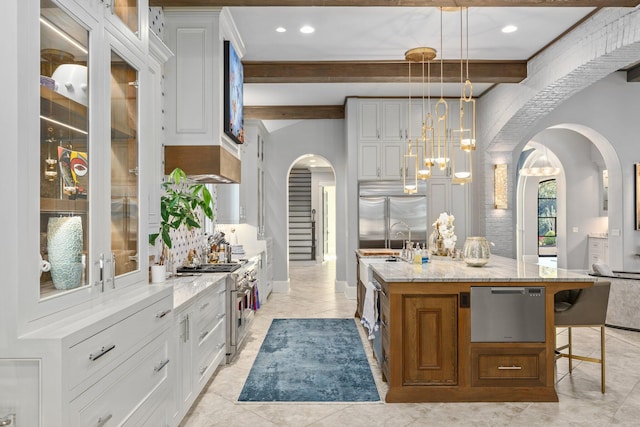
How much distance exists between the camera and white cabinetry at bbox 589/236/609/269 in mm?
8500

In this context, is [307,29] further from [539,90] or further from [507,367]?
[507,367]

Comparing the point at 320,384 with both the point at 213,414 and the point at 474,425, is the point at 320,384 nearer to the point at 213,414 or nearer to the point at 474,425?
the point at 213,414

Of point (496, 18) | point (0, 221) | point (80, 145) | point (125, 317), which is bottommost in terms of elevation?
point (125, 317)

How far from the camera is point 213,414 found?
9.79 ft

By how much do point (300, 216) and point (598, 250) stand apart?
24.3 feet

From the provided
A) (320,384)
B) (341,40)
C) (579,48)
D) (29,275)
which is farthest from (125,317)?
(579,48)

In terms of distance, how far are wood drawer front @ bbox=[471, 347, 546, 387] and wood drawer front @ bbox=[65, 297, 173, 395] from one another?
2.19 m

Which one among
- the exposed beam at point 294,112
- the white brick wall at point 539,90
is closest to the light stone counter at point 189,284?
the white brick wall at point 539,90

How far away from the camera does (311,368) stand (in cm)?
386

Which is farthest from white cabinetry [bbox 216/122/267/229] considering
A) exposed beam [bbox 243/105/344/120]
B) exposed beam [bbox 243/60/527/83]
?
exposed beam [bbox 243/60/527/83]

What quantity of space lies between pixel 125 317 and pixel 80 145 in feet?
2.34

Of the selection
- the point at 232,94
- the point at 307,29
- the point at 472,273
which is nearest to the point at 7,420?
the point at 472,273

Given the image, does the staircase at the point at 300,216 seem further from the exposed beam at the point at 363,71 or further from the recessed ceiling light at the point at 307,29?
the recessed ceiling light at the point at 307,29

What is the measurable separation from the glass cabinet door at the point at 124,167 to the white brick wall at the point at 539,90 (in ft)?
13.1
